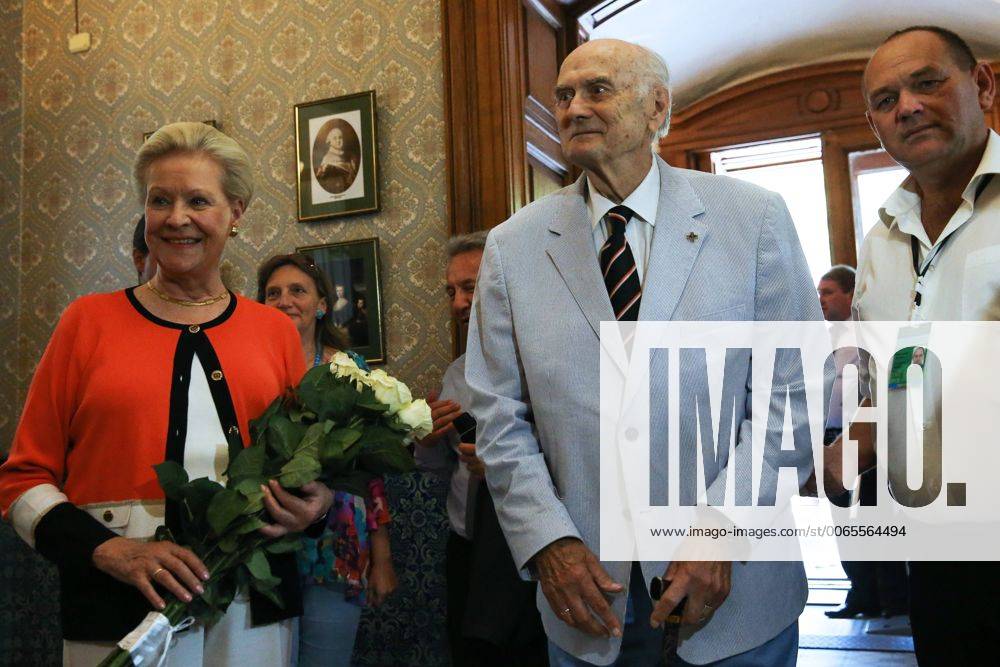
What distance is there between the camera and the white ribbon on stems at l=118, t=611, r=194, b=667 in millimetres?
1495

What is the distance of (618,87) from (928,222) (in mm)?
690

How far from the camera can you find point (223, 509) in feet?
5.31

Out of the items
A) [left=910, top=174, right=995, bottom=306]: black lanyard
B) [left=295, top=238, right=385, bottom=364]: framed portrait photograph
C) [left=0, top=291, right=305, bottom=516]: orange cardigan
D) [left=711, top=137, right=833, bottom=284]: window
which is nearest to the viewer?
[left=0, top=291, right=305, bottom=516]: orange cardigan

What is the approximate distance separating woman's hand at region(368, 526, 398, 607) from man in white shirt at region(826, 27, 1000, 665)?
123 centimetres

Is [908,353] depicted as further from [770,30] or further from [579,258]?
[770,30]

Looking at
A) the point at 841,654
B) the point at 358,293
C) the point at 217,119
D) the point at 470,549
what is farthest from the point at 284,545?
the point at 841,654

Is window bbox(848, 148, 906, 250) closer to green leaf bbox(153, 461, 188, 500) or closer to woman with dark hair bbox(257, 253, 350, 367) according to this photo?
woman with dark hair bbox(257, 253, 350, 367)

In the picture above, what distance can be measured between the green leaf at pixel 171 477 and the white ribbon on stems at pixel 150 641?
0.65 feet

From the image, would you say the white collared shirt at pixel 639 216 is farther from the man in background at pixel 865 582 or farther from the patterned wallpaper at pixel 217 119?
the man in background at pixel 865 582

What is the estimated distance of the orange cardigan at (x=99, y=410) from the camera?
1.71 metres

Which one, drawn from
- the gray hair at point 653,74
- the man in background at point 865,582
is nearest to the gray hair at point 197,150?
the gray hair at point 653,74

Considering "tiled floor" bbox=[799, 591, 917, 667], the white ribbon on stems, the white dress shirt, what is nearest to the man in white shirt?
the white dress shirt

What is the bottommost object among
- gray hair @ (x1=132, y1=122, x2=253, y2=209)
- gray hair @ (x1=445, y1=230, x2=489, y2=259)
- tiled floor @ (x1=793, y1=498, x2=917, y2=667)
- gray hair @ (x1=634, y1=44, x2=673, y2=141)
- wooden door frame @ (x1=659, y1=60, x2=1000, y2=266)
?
tiled floor @ (x1=793, y1=498, x2=917, y2=667)

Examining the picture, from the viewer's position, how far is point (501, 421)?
1.80 metres
